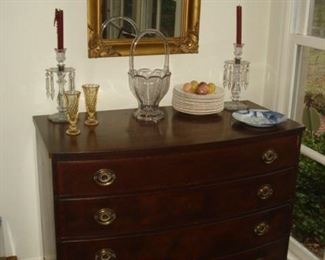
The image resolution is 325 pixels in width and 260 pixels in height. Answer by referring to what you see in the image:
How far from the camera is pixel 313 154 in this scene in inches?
88.4

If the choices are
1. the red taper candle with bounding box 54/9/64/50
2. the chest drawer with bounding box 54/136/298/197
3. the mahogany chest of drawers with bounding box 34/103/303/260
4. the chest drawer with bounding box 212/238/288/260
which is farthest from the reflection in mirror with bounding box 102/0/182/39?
the chest drawer with bounding box 212/238/288/260

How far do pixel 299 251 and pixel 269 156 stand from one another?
2.44 ft

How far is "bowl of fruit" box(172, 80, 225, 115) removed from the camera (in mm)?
2045

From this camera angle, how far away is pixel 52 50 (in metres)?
2.03

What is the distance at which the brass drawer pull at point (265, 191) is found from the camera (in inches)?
78.0

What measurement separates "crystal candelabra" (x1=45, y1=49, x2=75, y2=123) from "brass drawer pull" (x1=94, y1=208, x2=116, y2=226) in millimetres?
444

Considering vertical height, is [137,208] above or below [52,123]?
below

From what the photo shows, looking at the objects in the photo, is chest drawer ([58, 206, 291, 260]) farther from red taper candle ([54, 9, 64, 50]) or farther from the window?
red taper candle ([54, 9, 64, 50])

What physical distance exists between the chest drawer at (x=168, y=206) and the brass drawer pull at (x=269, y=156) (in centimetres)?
7

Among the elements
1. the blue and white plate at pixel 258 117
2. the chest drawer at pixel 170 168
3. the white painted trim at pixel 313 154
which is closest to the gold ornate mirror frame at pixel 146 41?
the blue and white plate at pixel 258 117

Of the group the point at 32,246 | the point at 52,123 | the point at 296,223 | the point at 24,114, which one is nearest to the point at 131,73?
the point at 52,123

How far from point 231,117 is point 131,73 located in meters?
0.48

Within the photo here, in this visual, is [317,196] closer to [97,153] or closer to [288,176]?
[288,176]

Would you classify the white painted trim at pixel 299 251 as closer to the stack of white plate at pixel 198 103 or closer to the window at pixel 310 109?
the window at pixel 310 109
